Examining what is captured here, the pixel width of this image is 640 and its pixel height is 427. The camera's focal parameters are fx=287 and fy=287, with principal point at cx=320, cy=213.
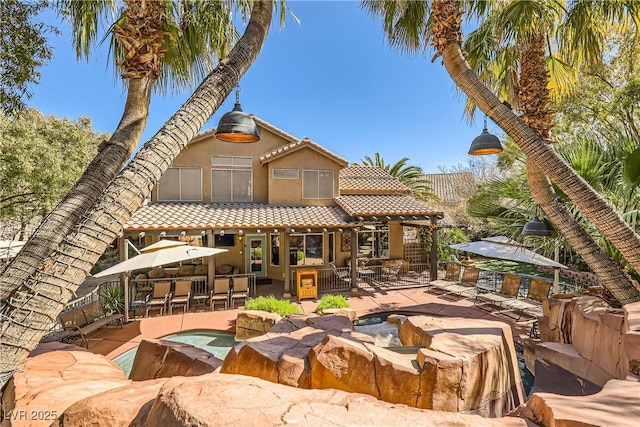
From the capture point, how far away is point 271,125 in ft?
54.0

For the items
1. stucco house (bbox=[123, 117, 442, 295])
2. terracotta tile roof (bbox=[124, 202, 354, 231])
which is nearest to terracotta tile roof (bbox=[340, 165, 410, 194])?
stucco house (bbox=[123, 117, 442, 295])

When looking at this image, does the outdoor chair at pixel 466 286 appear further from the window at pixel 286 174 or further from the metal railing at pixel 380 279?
the window at pixel 286 174

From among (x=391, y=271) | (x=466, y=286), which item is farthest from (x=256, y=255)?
(x=466, y=286)

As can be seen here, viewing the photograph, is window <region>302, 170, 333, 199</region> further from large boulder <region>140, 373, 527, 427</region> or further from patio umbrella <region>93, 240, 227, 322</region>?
large boulder <region>140, 373, 527, 427</region>

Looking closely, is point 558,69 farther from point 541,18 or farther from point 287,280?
point 287,280

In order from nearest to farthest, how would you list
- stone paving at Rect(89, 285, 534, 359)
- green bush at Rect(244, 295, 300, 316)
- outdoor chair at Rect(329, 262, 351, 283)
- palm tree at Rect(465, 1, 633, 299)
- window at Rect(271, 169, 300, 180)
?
palm tree at Rect(465, 1, 633, 299) < stone paving at Rect(89, 285, 534, 359) < green bush at Rect(244, 295, 300, 316) < outdoor chair at Rect(329, 262, 351, 283) < window at Rect(271, 169, 300, 180)

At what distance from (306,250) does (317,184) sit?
12.4ft

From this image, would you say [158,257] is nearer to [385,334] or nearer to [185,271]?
[185,271]

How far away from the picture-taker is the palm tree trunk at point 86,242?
113 inches

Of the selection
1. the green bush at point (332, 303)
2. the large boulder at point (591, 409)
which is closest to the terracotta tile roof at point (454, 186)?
the green bush at point (332, 303)

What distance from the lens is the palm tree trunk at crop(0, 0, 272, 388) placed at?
113 inches

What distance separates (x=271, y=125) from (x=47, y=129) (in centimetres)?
1366

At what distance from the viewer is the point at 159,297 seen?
11.0 m

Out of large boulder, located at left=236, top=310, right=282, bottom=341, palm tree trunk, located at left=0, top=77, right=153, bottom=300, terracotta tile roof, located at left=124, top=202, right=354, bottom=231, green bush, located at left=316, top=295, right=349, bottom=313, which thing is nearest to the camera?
palm tree trunk, located at left=0, top=77, right=153, bottom=300
